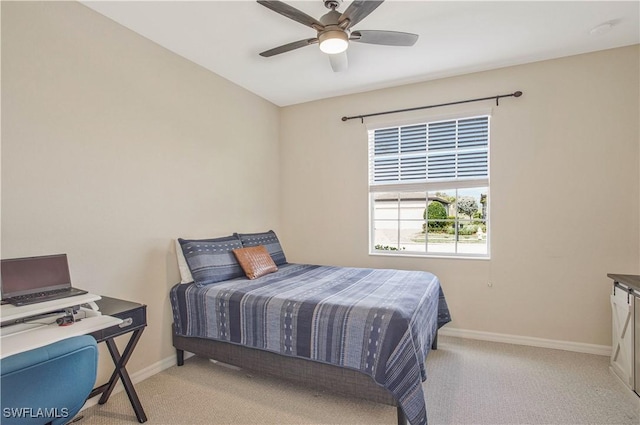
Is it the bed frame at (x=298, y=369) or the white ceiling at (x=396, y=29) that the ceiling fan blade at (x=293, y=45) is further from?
the bed frame at (x=298, y=369)

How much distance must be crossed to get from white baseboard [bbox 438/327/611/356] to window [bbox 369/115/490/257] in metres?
0.80

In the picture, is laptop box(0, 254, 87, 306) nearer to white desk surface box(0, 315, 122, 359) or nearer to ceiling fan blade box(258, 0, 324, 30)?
white desk surface box(0, 315, 122, 359)

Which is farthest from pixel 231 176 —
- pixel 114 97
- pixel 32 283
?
pixel 32 283

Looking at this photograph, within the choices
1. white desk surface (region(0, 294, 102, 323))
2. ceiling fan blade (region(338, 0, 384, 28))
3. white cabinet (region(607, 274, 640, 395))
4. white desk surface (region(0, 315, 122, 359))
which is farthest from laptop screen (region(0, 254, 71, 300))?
white cabinet (region(607, 274, 640, 395))

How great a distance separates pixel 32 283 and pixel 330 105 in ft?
10.9

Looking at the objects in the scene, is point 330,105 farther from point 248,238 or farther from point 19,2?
point 19,2

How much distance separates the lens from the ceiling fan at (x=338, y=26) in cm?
184

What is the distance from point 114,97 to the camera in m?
2.40

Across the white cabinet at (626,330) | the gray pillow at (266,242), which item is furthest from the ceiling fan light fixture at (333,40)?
the white cabinet at (626,330)

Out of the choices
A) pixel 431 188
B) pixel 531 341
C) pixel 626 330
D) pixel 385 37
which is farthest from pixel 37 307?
pixel 531 341

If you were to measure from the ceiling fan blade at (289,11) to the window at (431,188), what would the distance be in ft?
6.46

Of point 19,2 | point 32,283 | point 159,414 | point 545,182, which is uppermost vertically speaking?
point 19,2

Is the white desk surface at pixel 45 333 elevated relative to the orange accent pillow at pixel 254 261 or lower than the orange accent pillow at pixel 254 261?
lower

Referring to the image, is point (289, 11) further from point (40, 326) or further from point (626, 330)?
point (626, 330)
